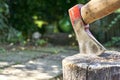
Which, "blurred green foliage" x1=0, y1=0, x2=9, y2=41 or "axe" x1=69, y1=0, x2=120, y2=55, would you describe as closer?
"axe" x1=69, y1=0, x2=120, y2=55

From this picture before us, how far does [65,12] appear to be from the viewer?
6109 mm

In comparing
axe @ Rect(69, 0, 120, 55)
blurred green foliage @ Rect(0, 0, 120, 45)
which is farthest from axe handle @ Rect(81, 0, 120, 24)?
blurred green foliage @ Rect(0, 0, 120, 45)

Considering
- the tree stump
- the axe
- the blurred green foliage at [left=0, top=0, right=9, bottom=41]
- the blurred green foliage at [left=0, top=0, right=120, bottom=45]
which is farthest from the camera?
the blurred green foliage at [left=0, top=0, right=9, bottom=41]

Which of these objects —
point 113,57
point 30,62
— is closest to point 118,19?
point 30,62

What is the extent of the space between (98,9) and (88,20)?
0.48 feet

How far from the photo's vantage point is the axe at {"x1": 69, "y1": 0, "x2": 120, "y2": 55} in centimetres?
261

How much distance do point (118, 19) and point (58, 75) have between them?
2.07m

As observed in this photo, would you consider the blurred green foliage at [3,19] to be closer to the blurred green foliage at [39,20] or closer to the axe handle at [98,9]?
the blurred green foliage at [39,20]

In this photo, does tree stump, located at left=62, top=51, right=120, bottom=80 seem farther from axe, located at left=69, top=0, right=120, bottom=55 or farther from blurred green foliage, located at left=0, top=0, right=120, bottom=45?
blurred green foliage, located at left=0, top=0, right=120, bottom=45

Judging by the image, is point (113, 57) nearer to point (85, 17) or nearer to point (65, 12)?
point (85, 17)

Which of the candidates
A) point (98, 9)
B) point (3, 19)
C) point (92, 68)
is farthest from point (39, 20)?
point (92, 68)

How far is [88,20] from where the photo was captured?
271 centimetres

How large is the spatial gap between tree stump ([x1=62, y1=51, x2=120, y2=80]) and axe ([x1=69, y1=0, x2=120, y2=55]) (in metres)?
0.08

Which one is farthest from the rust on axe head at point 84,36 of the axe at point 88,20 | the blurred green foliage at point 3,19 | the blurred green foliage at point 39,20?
the blurred green foliage at point 3,19
